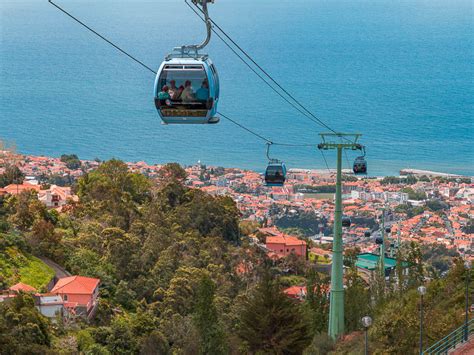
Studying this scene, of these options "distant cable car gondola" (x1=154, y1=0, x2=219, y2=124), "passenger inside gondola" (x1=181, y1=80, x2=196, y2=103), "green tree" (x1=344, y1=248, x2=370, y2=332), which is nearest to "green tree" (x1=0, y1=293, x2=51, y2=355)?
"green tree" (x1=344, y1=248, x2=370, y2=332)

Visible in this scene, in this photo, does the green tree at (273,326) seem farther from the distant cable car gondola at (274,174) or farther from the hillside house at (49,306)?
the hillside house at (49,306)

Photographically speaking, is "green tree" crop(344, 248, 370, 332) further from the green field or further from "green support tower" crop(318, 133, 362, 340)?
the green field

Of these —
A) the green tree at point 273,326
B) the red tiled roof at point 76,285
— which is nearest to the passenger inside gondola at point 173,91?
the green tree at point 273,326

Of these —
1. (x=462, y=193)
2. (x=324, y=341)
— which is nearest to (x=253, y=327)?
(x=324, y=341)

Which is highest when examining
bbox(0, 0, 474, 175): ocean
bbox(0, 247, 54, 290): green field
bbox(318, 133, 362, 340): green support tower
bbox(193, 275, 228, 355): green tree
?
bbox(0, 0, 474, 175): ocean

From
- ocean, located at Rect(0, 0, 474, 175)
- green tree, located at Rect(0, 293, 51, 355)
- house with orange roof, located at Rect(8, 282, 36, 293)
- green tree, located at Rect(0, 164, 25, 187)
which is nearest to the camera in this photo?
green tree, located at Rect(0, 293, 51, 355)

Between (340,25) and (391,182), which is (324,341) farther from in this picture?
(340,25)
